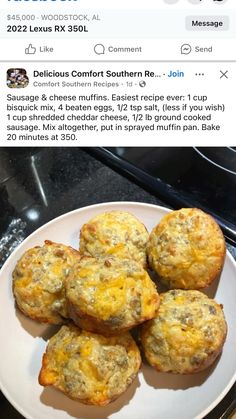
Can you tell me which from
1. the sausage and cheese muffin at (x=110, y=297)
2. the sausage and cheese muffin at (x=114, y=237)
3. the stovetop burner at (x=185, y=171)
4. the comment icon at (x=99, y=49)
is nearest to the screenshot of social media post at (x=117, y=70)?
the comment icon at (x=99, y=49)

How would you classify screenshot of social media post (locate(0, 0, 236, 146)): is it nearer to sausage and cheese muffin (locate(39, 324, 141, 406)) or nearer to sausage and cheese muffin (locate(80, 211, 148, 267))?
sausage and cheese muffin (locate(80, 211, 148, 267))

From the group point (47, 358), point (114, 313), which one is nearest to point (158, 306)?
point (114, 313)

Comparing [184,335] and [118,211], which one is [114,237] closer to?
[118,211]

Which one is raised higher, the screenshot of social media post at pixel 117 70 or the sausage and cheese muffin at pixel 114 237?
the screenshot of social media post at pixel 117 70

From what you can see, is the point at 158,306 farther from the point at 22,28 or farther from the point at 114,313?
the point at 22,28

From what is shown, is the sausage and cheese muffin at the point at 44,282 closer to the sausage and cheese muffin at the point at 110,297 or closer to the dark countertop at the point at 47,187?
the sausage and cheese muffin at the point at 110,297

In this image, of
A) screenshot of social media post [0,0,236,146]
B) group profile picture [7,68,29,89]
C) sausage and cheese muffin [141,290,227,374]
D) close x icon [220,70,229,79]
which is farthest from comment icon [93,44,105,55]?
sausage and cheese muffin [141,290,227,374]

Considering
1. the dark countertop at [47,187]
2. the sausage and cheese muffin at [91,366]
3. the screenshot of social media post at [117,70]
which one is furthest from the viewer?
the dark countertop at [47,187]
